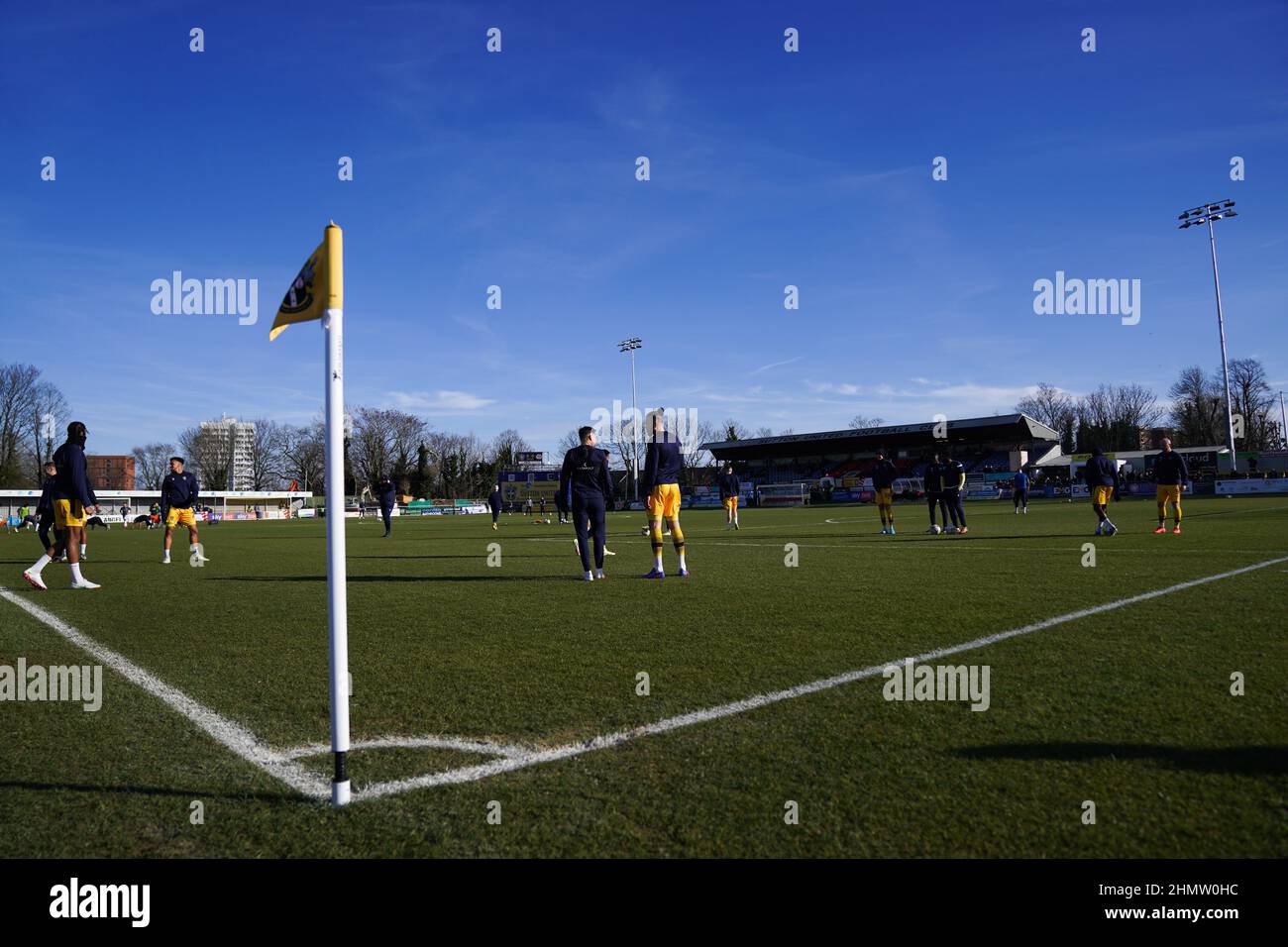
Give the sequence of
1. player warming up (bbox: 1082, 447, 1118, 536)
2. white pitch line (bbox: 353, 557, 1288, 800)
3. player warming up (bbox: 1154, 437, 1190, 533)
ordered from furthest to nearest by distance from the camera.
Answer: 1. player warming up (bbox: 1154, 437, 1190, 533)
2. player warming up (bbox: 1082, 447, 1118, 536)
3. white pitch line (bbox: 353, 557, 1288, 800)

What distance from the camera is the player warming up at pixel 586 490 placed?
10906 millimetres

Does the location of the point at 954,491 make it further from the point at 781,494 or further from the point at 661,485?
the point at 781,494

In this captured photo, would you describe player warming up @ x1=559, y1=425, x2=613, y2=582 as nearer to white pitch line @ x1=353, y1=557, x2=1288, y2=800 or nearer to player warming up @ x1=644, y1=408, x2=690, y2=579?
player warming up @ x1=644, y1=408, x2=690, y2=579

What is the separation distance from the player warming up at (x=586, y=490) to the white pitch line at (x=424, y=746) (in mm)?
6667

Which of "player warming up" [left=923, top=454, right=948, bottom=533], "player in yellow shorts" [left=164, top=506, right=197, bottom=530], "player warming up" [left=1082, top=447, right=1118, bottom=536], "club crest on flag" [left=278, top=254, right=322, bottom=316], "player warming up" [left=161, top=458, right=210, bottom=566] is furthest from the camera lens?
"player warming up" [left=923, top=454, right=948, bottom=533]

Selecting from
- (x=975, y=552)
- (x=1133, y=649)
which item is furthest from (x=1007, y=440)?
(x=1133, y=649)

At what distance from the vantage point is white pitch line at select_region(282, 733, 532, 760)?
391 cm

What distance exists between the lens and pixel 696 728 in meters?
4.12

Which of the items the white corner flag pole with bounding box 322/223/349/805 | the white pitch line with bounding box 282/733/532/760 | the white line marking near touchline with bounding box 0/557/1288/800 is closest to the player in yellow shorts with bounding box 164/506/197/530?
the white line marking near touchline with bounding box 0/557/1288/800

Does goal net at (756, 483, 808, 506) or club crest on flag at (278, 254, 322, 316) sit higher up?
club crest on flag at (278, 254, 322, 316)

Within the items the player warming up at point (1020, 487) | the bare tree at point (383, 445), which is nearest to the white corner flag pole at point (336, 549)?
the player warming up at point (1020, 487)

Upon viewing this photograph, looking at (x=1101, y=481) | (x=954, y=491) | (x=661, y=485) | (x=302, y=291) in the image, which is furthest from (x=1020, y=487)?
(x=302, y=291)

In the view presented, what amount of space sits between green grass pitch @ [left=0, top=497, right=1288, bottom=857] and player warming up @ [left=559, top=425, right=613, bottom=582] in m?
2.00
